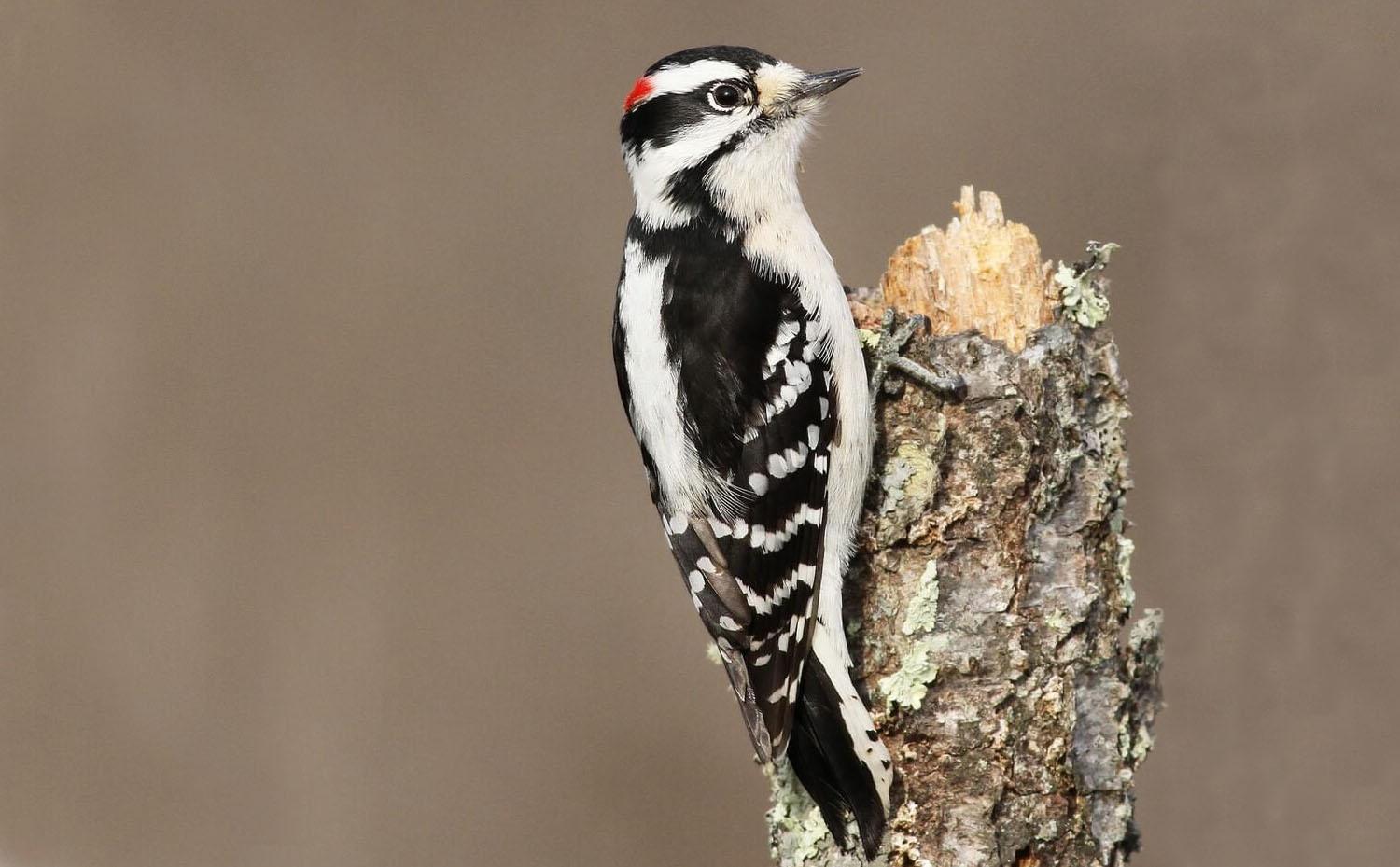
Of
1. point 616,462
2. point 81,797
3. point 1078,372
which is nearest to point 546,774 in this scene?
point 616,462

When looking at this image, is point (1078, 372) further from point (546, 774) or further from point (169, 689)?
point (169, 689)

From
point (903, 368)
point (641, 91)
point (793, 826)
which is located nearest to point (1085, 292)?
point (903, 368)

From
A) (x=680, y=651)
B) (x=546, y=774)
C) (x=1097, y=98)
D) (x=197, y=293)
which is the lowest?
(x=546, y=774)

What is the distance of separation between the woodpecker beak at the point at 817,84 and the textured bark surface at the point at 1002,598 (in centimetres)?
60

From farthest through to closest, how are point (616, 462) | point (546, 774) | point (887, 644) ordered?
point (616, 462)
point (546, 774)
point (887, 644)

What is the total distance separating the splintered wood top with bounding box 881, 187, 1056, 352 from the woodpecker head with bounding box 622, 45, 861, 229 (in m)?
0.40

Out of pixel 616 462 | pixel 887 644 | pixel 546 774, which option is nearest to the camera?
pixel 887 644

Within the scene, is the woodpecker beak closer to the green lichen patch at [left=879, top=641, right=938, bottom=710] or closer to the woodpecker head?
the woodpecker head

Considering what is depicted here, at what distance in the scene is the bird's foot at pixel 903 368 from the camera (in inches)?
118

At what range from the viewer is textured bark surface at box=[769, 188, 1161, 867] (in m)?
2.84

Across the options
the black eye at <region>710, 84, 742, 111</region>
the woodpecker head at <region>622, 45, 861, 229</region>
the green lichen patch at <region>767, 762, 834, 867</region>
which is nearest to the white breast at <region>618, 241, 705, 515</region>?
the woodpecker head at <region>622, 45, 861, 229</region>

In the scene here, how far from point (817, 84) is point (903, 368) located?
85cm

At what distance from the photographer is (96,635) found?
561 centimetres

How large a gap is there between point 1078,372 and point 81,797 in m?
4.73
